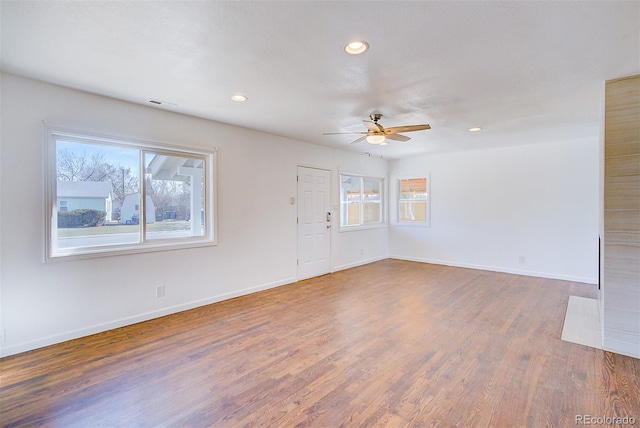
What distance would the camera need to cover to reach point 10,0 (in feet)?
5.59

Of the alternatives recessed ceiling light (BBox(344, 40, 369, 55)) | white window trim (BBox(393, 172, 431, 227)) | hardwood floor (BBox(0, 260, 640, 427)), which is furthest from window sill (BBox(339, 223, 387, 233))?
recessed ceiling light (BBox(344, 40, 369, 55))

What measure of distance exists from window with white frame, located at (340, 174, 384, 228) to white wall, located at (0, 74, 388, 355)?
1.33m

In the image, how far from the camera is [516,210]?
571 centimetres

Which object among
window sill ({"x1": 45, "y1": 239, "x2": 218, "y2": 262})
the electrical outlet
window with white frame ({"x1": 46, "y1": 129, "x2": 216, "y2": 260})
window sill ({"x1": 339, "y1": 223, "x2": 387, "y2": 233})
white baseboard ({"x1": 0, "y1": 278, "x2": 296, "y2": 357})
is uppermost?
window with white frame ({"x1": 46, "y1": 129, "x2": 216, "y2": 260})

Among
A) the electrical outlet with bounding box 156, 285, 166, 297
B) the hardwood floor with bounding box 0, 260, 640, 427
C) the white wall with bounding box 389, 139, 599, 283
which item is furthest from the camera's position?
the white wall with bounding box 389, 139, 599, 283

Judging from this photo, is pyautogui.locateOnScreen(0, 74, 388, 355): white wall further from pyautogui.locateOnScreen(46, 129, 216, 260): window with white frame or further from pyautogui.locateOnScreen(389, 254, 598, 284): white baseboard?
pyautogui.locateOnScreen(389, 254, 598, 284): white baseboard

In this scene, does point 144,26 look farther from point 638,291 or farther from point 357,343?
point 638,291

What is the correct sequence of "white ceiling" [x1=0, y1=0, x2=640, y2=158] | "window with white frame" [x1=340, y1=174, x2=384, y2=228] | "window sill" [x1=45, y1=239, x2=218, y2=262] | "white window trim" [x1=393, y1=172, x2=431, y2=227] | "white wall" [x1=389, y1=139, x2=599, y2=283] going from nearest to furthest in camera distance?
"white ceiling" [x1=0, y1=0, x2=640, y2=158], "window sill" [x1=45, y1=239, x2=218, y2=262], "white wall" [x1=389, y1=139, x2=599, y2=283], "window with white frame" [x1=340, y1=174, x2=384, y2=228], "white window trim" [x1=393, y1=172, x2=431, y2=227]

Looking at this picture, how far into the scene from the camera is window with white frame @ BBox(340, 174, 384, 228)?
6426 mm

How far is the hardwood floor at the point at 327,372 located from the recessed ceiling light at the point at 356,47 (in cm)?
252

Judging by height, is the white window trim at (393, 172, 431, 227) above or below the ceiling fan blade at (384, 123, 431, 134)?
below

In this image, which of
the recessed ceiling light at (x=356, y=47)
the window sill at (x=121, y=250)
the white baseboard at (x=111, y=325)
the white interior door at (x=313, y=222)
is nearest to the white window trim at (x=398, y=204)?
the white interior door at (x=313, y=222)

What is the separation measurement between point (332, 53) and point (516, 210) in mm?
5192

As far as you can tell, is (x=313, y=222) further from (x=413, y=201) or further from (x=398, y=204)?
(x=413, y=201)
